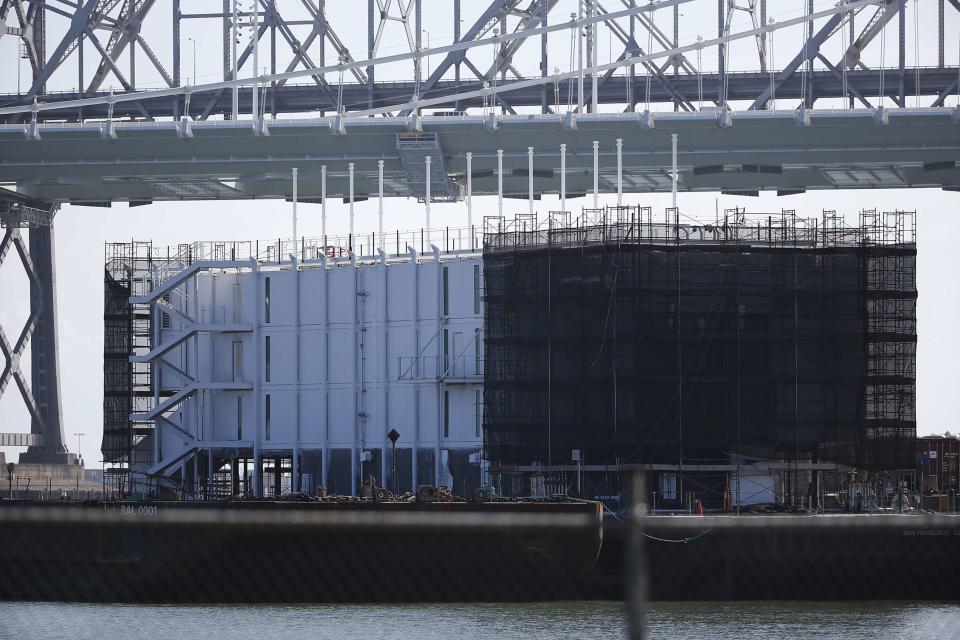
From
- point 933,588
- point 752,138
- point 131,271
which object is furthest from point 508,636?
point 752,138

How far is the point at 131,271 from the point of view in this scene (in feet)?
237

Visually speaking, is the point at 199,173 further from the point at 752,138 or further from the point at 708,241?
the point at 708,241

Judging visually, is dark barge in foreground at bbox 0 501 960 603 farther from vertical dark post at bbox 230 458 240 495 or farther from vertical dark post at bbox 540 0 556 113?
vertical dark post at bbox 540 0 556 113

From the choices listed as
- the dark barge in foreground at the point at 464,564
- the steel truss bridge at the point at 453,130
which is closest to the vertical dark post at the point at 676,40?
the steel truss bridge at the point at 453,130

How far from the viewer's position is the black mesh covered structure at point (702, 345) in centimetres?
5731

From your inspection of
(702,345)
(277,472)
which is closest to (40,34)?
(277,472)

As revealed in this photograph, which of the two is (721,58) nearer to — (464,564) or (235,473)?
(235,473)

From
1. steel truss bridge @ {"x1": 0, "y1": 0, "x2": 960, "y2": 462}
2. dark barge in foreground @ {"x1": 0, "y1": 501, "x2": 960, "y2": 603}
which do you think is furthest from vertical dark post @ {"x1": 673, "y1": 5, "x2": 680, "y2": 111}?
dark barge in foreground @ {"x1": 0, "y1": 501, "x2": 960, "y2": 603}

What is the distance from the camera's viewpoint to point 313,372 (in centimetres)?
6794

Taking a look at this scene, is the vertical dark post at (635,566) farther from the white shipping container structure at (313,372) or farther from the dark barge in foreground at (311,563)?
the white shipping container structure at (313,372)

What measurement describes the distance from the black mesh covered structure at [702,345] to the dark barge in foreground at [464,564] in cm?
659

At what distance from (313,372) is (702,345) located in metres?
17.5

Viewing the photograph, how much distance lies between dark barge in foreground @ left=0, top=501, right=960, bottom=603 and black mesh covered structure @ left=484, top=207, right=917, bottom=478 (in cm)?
659

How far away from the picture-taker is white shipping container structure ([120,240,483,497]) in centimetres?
6462
